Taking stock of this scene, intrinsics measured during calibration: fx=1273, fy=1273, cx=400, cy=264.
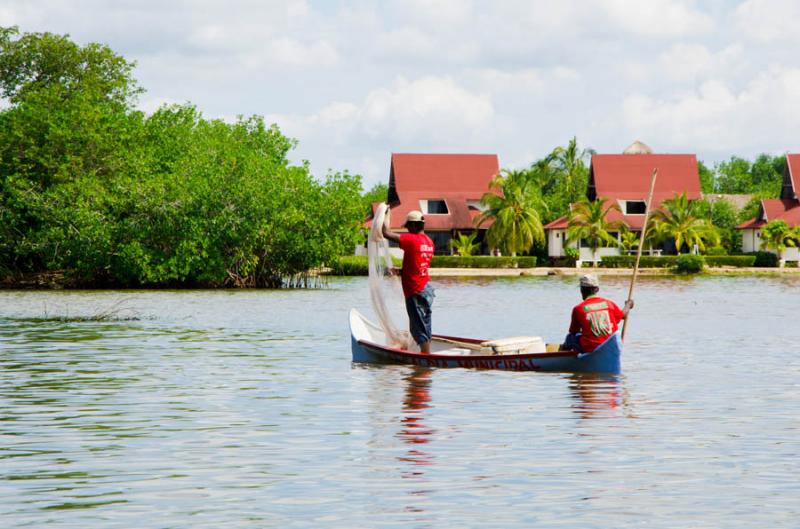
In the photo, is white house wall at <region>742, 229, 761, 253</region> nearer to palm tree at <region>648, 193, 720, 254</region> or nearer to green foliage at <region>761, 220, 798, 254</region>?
green foliage at <region>761, 220, 798, 254</region>

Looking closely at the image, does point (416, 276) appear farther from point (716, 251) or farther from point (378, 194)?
point (378, 194)

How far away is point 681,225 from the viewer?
79.2 metres

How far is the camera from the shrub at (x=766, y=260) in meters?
79.9

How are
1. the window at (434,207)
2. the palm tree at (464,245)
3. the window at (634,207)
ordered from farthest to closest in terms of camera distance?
the window at (634,207) < the window at (434,207) < the palm tree at (464,245)

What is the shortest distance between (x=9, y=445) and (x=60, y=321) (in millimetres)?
21754

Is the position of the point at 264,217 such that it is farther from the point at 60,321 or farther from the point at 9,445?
the point at 9,445

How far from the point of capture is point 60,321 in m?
34.1

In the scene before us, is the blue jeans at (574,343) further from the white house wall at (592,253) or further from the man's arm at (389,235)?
the white house wall at (592,253)

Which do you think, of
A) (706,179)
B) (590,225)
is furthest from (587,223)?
(706,179)

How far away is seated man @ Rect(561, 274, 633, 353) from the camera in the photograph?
1816cm

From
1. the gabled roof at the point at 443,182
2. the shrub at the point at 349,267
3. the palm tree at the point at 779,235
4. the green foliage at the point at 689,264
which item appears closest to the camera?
the shrub at the point at 349,267

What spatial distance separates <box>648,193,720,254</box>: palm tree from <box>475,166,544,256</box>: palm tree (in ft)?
24.3

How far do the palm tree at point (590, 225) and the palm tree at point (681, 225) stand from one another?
2977 mm

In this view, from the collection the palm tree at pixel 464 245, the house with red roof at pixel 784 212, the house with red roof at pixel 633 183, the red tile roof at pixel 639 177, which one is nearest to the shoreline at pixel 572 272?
the palm tree at pixel 464 245
